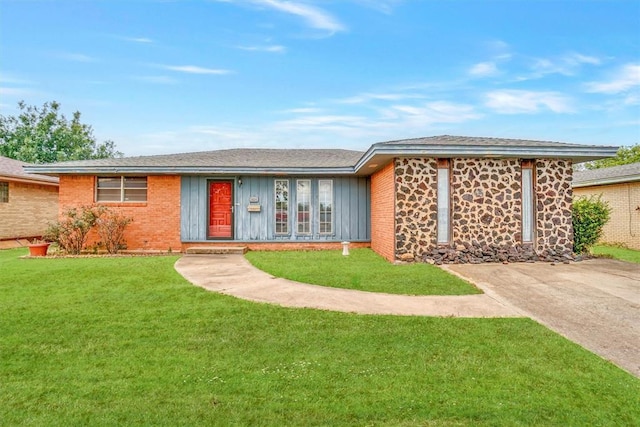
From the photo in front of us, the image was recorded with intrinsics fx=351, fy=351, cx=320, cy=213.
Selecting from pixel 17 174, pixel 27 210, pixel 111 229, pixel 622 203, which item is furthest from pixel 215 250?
pixel 622 203

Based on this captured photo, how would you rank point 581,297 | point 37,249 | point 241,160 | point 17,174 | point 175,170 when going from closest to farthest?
1. point 581,297
2. point 37,249
3. point 175,170
4. point 241,160
5. point 17,174

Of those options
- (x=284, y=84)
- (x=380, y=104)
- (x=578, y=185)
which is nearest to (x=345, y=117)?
(x=380, y=104)

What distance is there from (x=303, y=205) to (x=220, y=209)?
2703 mm

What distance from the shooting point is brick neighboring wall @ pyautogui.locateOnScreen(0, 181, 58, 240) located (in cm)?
1327

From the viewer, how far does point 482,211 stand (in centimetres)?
860

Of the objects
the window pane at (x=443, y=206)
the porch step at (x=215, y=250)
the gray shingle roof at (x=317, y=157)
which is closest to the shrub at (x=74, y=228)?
the gray shingle roof at (x=317, y=157)

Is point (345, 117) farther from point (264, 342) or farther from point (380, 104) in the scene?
point (264, 342)

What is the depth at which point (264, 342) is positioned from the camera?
3.53 metres

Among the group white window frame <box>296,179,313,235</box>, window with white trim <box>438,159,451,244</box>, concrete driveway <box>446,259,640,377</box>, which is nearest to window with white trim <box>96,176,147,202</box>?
white window frame <box>296,179,313,235</box>

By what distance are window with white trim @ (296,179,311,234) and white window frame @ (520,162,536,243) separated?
20.0 ft

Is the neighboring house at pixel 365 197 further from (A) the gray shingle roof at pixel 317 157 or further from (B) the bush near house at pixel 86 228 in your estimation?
(B) the bush near house at pixel 86 228

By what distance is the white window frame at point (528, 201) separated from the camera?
875 centimetres

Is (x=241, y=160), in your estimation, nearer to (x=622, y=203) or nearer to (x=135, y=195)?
(x=135, y=195)

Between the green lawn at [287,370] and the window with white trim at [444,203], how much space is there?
4499mm
